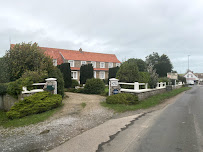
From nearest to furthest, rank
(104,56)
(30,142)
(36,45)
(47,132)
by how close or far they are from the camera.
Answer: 1. (30,142)
2. (47,132)
3. (36,45)
4. (104,56)

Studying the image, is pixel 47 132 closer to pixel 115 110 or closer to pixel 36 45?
pixel 115 110

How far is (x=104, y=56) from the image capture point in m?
39.8

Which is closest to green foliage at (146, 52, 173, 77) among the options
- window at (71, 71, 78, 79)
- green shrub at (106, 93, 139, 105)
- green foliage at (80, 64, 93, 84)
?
window at (71, 71, 78, 79)

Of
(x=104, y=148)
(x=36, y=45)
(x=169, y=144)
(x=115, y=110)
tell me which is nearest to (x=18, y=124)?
(x=104, y=148)

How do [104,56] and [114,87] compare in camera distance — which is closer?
[114,87]

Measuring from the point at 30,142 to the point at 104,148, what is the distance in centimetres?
230

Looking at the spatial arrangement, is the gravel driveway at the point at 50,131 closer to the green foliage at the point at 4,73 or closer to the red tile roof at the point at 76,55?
the green foliage at the point at 4,73

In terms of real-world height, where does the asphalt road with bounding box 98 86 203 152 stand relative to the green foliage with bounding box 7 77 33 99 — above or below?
below

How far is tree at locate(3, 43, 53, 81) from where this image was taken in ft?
37.7

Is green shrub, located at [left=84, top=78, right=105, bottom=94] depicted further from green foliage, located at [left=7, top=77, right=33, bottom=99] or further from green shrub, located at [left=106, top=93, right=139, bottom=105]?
green foliage, located at [left=7, top=77, right=33, bottom=99]

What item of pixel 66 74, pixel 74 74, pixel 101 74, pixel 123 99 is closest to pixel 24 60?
pixel 66 74

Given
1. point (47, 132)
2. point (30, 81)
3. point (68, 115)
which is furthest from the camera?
point (30, 81)

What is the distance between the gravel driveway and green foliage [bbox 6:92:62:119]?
875 mm

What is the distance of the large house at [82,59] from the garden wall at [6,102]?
1866 centimetres
